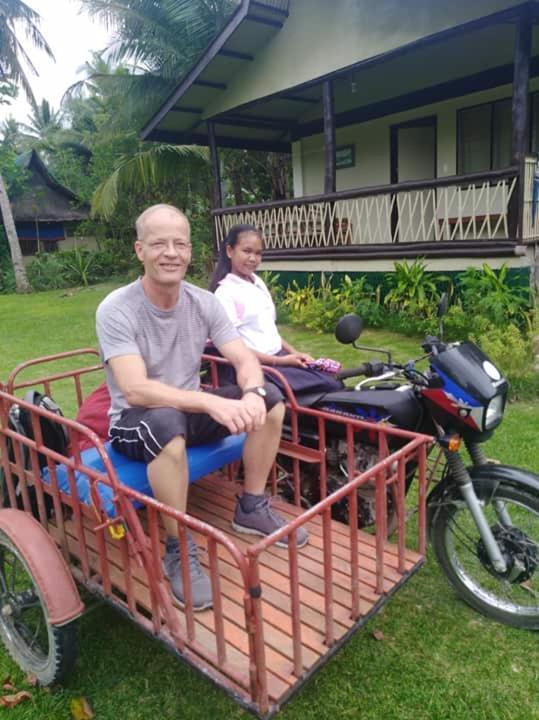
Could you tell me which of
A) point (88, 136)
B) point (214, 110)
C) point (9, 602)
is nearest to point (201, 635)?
point (9, 602)

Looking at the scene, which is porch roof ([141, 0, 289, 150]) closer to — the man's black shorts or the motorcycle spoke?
the man's black shorts

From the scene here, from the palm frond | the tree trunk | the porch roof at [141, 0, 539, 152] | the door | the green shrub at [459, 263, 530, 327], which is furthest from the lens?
the tree trunk

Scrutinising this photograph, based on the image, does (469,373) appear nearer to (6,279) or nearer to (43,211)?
(6,279)

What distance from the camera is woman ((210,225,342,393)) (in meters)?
3.10

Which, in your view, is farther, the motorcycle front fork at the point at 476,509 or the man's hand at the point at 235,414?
the motorcycle front fork at the point at 476,509

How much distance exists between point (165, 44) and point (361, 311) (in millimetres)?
9223

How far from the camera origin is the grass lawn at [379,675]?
210 cm

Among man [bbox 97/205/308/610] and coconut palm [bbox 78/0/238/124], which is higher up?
coconut palm [bbox 78/0/238/124]

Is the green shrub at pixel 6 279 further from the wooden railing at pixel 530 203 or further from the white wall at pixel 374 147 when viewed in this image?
the wooden railing at pixel 530 203

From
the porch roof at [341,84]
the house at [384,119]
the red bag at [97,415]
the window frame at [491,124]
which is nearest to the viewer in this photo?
the red bag at [97,415]

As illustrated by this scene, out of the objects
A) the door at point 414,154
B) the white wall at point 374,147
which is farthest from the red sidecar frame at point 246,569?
the door at point 414,154

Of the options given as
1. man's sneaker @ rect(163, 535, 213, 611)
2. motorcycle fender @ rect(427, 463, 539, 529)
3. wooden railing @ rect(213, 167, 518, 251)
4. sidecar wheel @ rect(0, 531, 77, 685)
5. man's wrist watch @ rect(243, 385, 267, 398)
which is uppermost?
wooden railing @ rect(213, 167, 518, 251)

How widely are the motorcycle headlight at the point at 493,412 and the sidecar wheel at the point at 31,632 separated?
1744 mm

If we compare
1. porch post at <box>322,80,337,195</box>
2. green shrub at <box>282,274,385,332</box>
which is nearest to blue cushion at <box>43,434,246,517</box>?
green shrub at <box>282,274,385,332</box>
